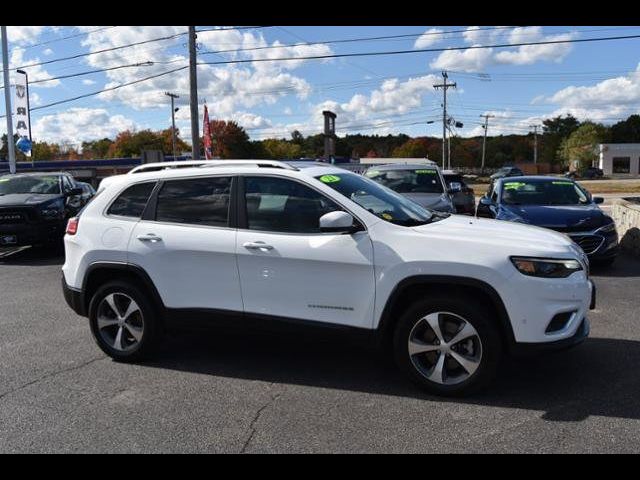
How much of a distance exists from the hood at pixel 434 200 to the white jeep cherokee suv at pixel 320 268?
469 cm

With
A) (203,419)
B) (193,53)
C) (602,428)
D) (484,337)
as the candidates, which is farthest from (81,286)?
(193,53)

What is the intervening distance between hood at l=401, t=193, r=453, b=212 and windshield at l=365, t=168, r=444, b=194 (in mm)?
295

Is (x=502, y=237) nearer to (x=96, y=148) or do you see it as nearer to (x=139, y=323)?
(x=139, y=323)

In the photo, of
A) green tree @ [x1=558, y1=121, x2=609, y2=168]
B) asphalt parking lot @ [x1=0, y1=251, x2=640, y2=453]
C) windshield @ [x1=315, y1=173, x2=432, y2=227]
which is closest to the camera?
asphalt parking lot @ [x1=0, y1=251, x2=640, y2=453]

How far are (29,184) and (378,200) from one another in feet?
33.5

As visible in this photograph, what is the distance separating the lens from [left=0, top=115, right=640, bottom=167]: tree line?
301 feet

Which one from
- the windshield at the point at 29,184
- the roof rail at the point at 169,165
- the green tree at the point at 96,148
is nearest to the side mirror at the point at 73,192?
the windshield at the point at 29,184

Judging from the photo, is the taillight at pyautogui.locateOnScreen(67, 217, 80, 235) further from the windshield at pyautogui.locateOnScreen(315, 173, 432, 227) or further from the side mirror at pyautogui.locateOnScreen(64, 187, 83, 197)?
the side mirror at pyautogui.locateOnScreen(64, 187, 83, 197)

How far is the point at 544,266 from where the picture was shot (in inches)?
153

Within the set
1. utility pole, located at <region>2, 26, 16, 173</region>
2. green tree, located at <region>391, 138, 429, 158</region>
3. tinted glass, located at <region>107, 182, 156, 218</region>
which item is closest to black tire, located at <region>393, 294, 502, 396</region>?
tinted glass, located at <region>107, 182, 156, 218</region>

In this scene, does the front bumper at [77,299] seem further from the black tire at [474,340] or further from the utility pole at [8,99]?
the utility pole at [8,99]

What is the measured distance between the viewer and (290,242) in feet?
14.1

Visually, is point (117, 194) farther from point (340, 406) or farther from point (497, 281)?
point (497, 281)

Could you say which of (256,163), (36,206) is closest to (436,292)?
(256,163)
